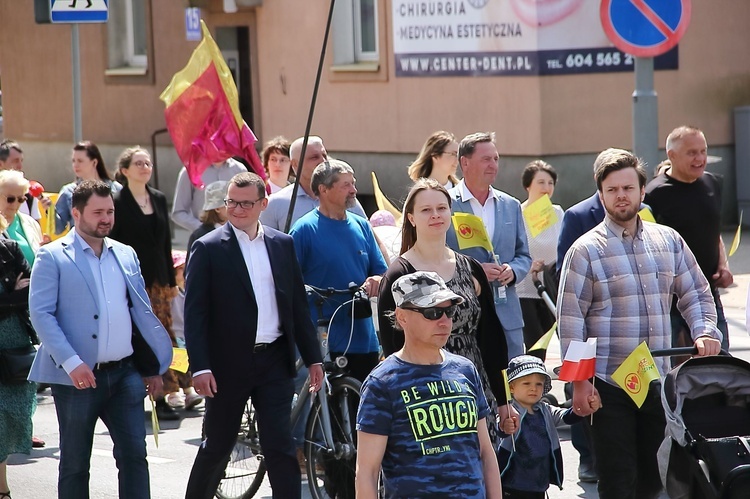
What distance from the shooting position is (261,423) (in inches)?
277

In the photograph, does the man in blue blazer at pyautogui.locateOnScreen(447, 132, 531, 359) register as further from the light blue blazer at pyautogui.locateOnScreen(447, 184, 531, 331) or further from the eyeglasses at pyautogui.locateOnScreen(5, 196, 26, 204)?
the eyeglasses at pyautogui.locateOnScreen(5, 196, 26, 204)

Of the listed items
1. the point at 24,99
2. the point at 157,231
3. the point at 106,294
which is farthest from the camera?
the point at 24,99

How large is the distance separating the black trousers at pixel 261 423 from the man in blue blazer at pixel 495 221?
125cm

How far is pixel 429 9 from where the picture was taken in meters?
18.7

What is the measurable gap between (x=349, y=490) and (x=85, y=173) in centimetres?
476

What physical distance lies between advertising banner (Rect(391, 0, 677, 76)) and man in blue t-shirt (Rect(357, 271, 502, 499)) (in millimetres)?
13037

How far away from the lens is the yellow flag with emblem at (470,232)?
739cm

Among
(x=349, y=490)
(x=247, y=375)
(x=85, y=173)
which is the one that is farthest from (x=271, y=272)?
(x=85, y=173)

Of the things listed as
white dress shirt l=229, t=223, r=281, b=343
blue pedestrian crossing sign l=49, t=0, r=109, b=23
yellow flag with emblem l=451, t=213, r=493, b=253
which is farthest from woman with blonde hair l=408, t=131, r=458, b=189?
blue pedestrian crossing sign l=49, t=0, r=109, b=23

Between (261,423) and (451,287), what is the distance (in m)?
1.43

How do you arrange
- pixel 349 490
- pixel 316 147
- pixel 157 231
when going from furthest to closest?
pixel 157 231 < pixel 316 147 < pixel 349 490

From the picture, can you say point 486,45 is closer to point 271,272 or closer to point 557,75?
point 557,75

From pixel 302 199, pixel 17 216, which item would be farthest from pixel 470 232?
pixel 17 216

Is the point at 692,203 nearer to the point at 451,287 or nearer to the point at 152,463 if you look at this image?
the point at 451,287
